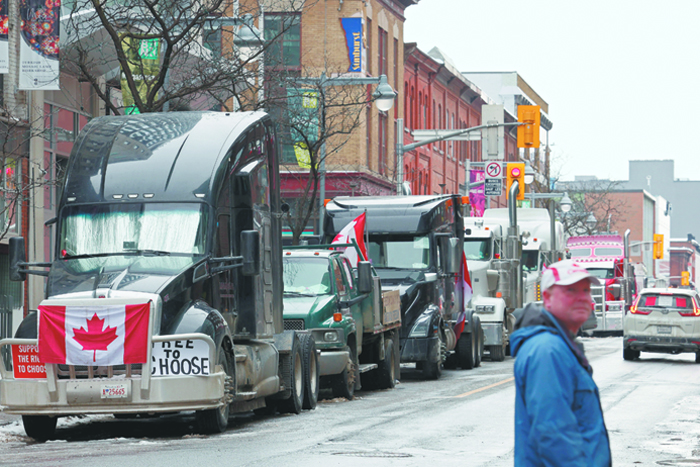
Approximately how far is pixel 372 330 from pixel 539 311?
13.9m

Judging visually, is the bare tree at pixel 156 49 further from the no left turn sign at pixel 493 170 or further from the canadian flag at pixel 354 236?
the no left turn sign at pixel 493 170

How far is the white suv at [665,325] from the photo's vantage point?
1146 inches

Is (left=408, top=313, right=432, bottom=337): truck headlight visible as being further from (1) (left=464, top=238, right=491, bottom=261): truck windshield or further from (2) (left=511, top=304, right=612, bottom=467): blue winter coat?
(2) (left=511, top=304, right=612, bottom=467): blue winter coat

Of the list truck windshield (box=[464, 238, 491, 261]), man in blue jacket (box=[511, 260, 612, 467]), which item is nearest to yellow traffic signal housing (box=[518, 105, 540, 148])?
truck windshield (box=[464, 238, 491, 261])

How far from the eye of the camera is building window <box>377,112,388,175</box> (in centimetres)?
5166

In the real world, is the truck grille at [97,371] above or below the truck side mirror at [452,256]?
below

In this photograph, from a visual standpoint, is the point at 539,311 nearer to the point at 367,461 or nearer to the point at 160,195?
the point at 367,461

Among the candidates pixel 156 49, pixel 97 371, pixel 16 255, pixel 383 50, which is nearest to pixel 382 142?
pixel 383 50

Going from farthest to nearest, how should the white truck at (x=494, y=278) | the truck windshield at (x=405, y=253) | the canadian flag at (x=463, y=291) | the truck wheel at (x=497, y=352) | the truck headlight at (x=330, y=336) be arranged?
the truck wheel at (x=497, y=352) < the white truck at (x=494, y=278) < the canadian flag at (x=463, y=291) < the truck windshield at (x=405, y=253) < the truck headlight at (x=330, y=336)

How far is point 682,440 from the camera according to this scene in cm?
1286

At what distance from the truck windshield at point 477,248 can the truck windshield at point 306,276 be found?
Result: 12259 millimetres

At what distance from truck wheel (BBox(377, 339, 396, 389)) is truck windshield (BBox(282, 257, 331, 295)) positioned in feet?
8.32

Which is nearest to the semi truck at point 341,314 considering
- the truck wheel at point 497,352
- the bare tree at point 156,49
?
the bare tree at point 156,49

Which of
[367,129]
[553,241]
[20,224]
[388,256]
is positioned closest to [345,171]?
[367,129]
